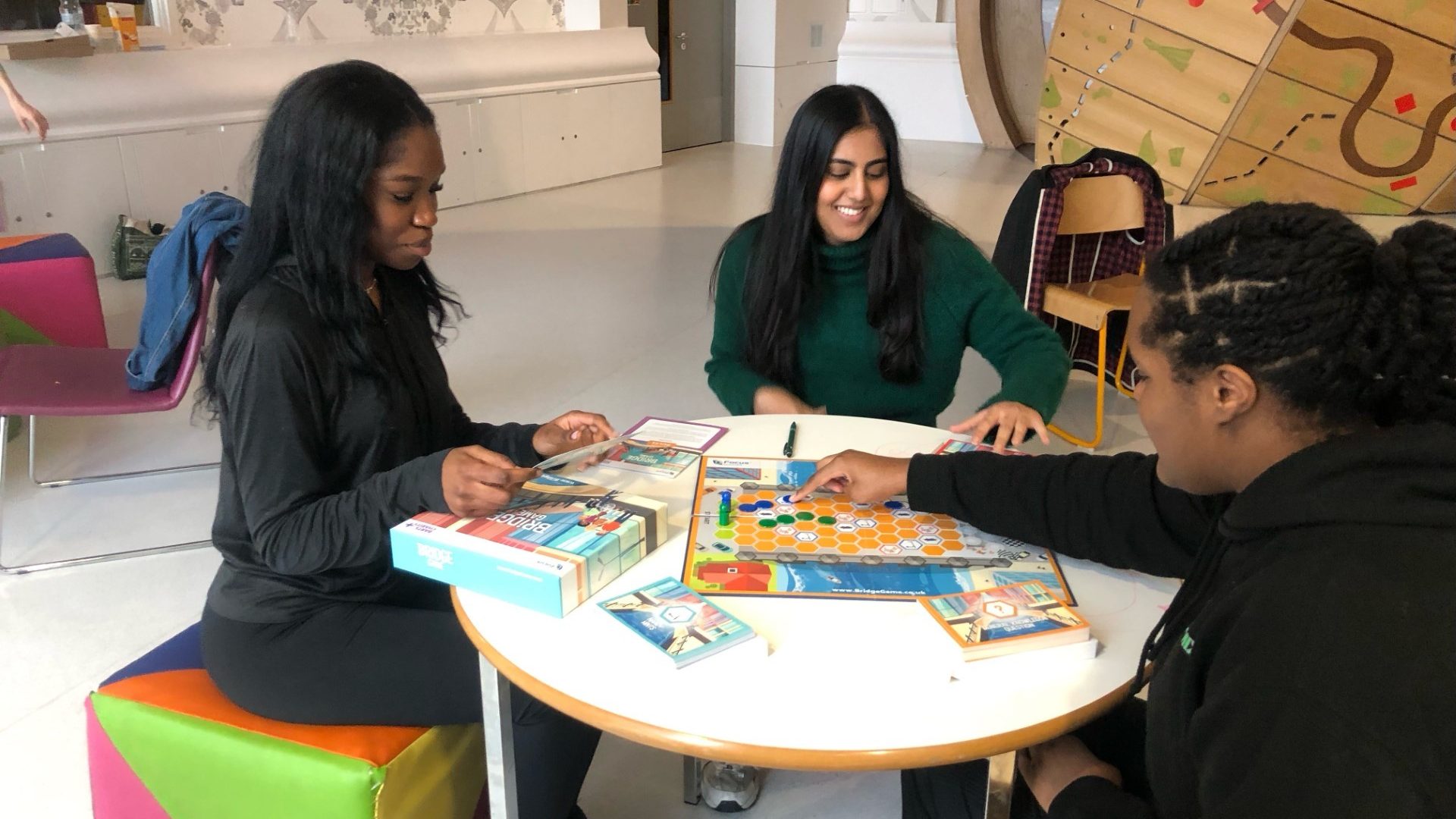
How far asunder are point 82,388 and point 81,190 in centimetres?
305

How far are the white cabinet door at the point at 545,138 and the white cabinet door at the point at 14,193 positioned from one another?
3.18 meters

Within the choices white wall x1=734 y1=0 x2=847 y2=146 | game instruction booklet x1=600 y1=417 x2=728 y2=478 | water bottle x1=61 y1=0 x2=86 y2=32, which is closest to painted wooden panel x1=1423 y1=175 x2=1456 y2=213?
white wall x1=734 y1=0 x2=847 y2=146

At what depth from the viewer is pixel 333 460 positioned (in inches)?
61.1

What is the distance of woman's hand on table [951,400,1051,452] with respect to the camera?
1.83 metres

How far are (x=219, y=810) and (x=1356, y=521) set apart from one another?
4.79 feet

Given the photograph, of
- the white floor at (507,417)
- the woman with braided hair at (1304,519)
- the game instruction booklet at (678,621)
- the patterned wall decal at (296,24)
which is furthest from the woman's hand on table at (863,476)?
the patterned wall decal at (296,24)

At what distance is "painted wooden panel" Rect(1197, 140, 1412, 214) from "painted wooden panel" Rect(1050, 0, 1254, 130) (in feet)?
1.02

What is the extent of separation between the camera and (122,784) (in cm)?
158

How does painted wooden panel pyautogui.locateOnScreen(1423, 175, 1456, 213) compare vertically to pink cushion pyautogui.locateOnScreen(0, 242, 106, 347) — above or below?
below

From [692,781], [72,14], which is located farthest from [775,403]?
[72,14]

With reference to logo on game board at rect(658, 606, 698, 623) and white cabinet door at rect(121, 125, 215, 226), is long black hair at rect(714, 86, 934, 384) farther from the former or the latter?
white cabinet door at rect(121, 125, 215, 226)

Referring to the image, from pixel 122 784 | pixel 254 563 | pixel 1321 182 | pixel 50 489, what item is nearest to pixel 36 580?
pixel 50 489

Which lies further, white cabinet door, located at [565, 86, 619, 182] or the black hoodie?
white cabinet door, located at [565, 86, 619, 182]

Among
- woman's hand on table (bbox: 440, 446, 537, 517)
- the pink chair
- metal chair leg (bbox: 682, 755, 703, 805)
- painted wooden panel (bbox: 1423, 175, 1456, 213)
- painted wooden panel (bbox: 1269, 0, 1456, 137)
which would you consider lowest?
metal chair leg (bbox: 682, 755, 703, 805)
